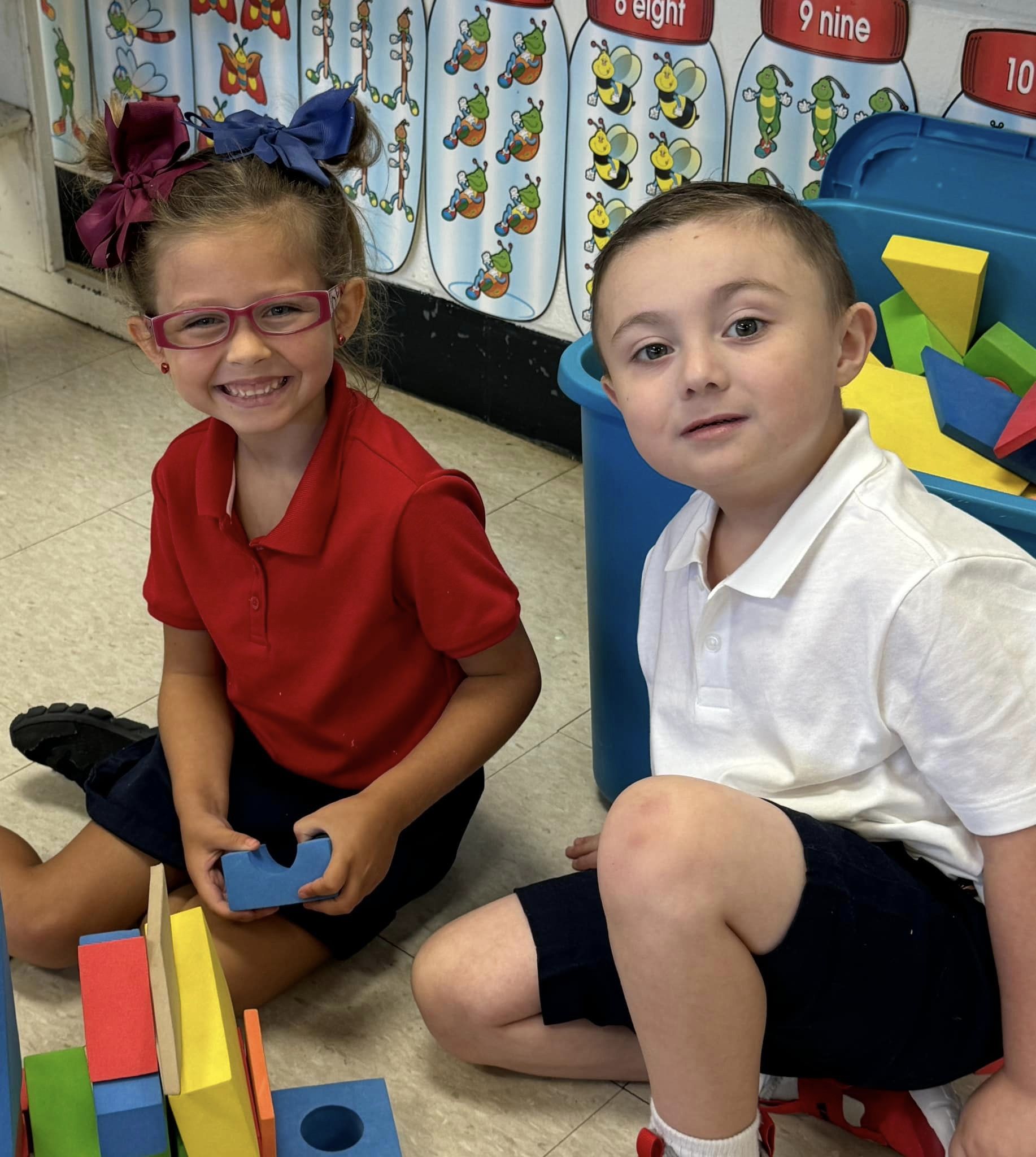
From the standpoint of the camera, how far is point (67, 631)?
1.62 metres

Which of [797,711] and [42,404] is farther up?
[797,711]

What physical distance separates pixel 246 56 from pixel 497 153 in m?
0.44

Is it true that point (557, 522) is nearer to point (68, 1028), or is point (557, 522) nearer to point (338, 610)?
point (338, 610)

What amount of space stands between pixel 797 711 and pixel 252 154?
21.9 inches

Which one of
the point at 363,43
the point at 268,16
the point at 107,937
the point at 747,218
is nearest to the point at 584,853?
the point at 107,937

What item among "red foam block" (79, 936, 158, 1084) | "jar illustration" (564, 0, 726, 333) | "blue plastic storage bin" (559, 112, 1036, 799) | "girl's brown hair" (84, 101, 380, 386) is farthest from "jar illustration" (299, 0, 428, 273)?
"red foam block" (79, 936, 158, 1084)

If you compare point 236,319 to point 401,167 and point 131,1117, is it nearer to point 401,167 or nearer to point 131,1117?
point 131,1117

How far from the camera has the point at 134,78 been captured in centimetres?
218

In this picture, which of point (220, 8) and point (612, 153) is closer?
point (612, 153)

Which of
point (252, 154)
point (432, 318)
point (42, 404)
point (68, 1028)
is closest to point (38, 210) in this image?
point (42, 404)

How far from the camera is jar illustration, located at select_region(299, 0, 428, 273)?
1.88 metres

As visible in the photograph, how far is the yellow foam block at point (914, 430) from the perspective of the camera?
3.74 feet

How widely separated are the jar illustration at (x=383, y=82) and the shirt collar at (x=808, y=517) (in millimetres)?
1142

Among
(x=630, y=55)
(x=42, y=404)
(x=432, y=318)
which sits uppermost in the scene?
(x=630, y=55)
